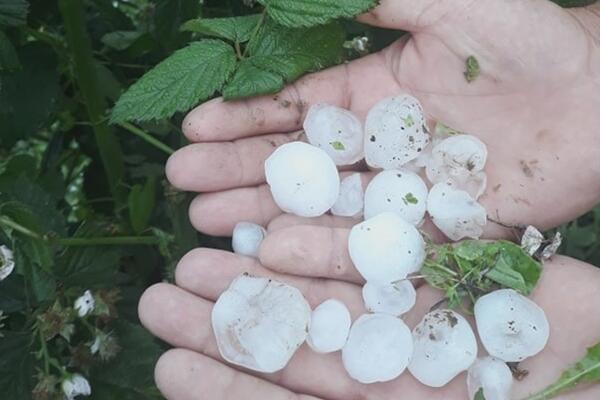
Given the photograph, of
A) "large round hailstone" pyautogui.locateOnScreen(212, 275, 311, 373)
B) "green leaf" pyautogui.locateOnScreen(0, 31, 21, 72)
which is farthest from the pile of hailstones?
"green leaf" pyautogui.locateOnScreen(0, 31, 21, 72)

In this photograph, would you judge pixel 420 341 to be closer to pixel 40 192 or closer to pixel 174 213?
pixel 174 213

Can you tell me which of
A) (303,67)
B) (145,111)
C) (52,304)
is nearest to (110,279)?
(52,304)

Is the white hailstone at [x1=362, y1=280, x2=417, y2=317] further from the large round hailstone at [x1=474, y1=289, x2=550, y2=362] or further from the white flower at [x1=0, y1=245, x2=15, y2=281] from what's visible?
the white flower at [x1=0, y1=245, x2=15, y2=281]

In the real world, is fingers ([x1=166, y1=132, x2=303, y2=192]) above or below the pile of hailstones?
above

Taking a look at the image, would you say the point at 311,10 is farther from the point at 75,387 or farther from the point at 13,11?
the point at 75,387

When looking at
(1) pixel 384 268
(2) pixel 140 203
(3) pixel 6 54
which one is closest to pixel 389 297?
(1) pixel 384 268

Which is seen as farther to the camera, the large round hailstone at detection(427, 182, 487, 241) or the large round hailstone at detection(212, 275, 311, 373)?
the large round hailstone at detection(427, 182, 487, 241)
